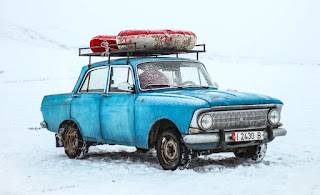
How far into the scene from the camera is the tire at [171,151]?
304 inches

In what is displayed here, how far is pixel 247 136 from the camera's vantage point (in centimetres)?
782

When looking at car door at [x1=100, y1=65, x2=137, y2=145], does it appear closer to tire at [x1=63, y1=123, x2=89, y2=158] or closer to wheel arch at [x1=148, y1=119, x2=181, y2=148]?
wheel arch at [x1=148, y1=119, x2=181, y2=148]

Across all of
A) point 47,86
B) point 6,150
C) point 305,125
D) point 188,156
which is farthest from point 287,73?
point 188,156

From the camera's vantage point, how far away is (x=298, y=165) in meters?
8.18

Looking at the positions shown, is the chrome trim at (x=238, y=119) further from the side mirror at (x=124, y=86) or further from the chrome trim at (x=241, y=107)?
the side mirror at (x=124, y=86)

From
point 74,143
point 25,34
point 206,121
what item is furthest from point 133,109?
point 25,34

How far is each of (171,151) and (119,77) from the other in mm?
1966

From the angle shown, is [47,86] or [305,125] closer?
[305,125]

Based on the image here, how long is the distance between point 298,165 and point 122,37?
363 cm

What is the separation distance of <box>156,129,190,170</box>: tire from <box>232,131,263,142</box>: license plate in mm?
710

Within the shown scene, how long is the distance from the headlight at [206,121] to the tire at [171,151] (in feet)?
1.46

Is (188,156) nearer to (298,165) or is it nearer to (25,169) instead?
(298,165)

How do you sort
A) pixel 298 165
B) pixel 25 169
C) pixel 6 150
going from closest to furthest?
pixel 298 165
pixel 25 169
pixel 6 150

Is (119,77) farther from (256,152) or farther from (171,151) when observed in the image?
(256,152)
